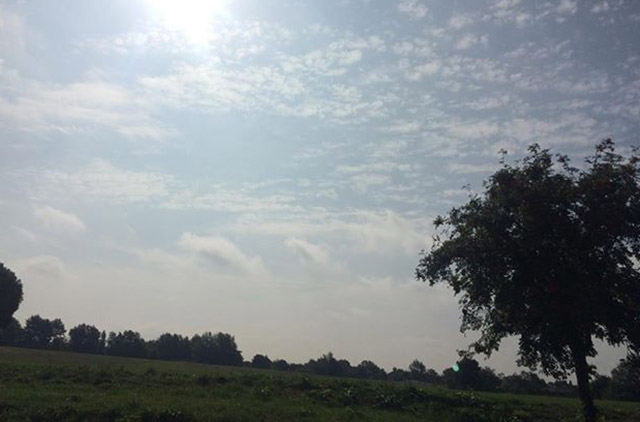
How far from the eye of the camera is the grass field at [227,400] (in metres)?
22.8

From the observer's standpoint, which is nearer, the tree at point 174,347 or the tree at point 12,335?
the tree at point 12,335

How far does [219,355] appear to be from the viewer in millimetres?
125500

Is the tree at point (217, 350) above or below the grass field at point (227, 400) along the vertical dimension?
above

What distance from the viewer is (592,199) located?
23750 millimetres

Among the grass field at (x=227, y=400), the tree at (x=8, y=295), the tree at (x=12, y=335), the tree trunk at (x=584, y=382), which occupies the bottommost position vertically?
the grass field at (x=227, y=400)

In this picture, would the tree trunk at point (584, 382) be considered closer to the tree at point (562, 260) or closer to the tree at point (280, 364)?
the tree at point (562, 260)

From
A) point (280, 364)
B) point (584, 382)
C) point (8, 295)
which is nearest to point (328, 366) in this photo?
point (280, 364)

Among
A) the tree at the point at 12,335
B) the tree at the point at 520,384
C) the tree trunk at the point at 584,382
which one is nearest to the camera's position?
the tree trunk at the point at 584,382

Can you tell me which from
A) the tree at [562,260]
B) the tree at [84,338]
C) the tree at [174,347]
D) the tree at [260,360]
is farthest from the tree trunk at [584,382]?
the tree at [84,338]

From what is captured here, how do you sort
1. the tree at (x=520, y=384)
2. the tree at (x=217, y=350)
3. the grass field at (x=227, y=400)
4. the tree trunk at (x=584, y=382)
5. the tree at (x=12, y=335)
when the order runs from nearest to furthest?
the grass field at (x=227, y=400)
the tree trunk at (x=584, y=382)
the tree at (x=520, y=384)
the tree at (x=12, y=335)
the tree at (x=217, y=350)

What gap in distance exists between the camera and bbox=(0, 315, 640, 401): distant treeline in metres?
82.6

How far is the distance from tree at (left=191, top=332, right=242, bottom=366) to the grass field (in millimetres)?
92197

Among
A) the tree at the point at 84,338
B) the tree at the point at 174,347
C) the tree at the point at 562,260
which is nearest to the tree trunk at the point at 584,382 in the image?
the tree at the point at 562,260

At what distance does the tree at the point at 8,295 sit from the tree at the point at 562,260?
99.2 metres
